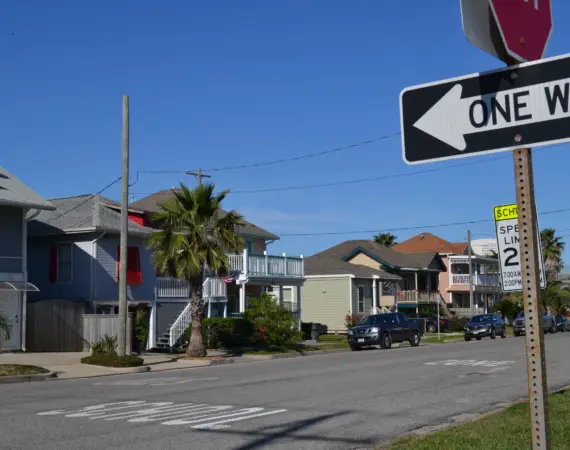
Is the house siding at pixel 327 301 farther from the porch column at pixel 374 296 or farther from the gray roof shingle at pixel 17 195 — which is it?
the gray roof shingle at pixel 17 195

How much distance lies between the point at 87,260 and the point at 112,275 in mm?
1325

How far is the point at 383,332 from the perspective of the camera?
36.0m

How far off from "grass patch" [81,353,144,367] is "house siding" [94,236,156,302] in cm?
847

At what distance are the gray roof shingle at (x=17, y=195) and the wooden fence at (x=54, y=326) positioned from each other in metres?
3.87

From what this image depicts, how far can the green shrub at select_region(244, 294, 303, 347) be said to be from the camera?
3294 centimetres

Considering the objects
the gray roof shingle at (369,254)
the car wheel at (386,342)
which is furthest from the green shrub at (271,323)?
the gray roof shingle at (369,254)

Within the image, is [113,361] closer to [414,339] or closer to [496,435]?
[496,435]

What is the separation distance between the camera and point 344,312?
187 ft

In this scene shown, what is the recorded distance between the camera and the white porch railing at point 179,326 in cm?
3300

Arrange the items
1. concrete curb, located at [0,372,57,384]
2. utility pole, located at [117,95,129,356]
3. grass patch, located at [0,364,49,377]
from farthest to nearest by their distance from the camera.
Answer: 1. utility pole, located at [117,95,129,356]
2. grass patch, located at [0,364,49,377]
3. concrete curb, located at [0,372,57,384]

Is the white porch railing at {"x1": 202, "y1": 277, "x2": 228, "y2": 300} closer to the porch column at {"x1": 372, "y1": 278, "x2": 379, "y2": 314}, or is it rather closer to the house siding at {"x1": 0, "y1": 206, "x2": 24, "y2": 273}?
the house siding at {"x1": 0, "y1": 206, "x2": 24, "y2": 273}

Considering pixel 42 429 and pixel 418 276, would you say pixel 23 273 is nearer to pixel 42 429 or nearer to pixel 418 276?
pixel 42 429

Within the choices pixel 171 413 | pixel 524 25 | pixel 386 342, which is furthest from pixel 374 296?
pixel 524 25

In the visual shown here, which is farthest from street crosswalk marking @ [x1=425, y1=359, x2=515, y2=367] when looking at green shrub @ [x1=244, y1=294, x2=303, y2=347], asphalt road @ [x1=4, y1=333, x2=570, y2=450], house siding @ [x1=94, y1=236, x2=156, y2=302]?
house siding @ [x1=94, y1=236, x2=156, y2=302]
